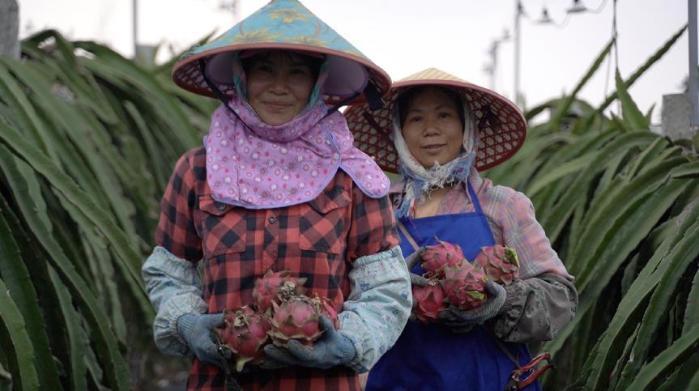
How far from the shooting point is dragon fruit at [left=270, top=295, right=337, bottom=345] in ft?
7.08

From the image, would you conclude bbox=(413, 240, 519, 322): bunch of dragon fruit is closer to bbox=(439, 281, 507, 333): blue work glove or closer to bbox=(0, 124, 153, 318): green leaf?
bbox=(439, 281, 507, 333): blue work glove

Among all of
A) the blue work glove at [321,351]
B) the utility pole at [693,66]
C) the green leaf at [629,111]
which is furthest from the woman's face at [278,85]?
the green leaf at [629,111]

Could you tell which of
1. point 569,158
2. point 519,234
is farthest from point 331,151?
point 569,158

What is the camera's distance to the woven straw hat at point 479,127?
310 cm

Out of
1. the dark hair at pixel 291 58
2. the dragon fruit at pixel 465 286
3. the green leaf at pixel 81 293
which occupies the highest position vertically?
the dark hair at pixel 291 58

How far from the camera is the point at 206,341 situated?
2268 mm

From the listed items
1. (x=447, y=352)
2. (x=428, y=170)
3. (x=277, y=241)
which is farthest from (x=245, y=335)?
(x=428, y=170)

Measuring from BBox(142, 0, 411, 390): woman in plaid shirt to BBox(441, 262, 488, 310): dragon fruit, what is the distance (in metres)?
0.23

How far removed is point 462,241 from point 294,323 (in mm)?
811

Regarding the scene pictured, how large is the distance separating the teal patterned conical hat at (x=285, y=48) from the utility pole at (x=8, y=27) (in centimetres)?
175

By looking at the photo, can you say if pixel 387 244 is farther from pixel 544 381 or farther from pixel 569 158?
pixel 569 158

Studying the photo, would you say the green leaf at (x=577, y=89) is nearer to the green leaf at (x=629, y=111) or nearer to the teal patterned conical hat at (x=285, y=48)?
the green leaf at (x=629, y=111)

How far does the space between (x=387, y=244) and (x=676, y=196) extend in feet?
5.16

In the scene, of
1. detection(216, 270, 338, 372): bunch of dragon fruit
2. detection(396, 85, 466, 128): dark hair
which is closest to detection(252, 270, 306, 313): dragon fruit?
detection(216, 270, 338, 372): bunch of dragon fruit
